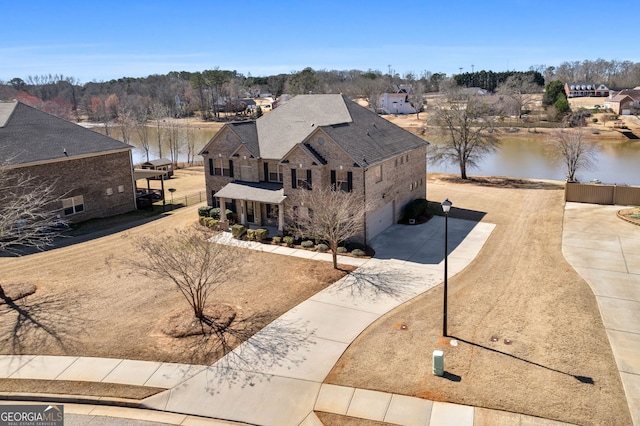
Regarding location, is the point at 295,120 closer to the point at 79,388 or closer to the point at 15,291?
the point at 15,291

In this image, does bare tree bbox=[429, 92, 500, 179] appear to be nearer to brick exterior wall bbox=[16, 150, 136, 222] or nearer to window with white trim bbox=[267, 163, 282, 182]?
window with white trim bbox=[267, 163, 282, 182]

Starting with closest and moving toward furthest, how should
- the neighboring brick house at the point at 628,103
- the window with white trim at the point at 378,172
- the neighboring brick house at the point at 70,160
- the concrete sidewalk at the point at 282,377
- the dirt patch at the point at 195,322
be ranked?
the concrete sidewalk at the point at 282,377 → the dirt patch at the point at 195,322 → the window with white trim at the point at 378,172 → the neighboring brick house at the point at 70,160 → the neighboring brick house at the point at 628,103

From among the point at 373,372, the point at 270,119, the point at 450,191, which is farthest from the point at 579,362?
the point at 450,191

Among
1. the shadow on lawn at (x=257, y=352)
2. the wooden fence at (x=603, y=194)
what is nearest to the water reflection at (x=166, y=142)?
Result: the wooden fence at (x=603, y=194)

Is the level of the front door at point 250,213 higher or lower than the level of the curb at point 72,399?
higher

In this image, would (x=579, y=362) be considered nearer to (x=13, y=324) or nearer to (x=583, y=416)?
(x=583, y=416)

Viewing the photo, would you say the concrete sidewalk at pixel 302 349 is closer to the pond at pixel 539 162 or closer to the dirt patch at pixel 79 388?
the dirt patch at pixel 79 388

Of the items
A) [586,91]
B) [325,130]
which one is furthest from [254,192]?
[586,91]

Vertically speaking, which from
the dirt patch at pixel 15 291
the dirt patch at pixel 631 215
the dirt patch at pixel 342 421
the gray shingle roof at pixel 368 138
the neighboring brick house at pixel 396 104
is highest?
the neighboring brick house at pixel 396 104
